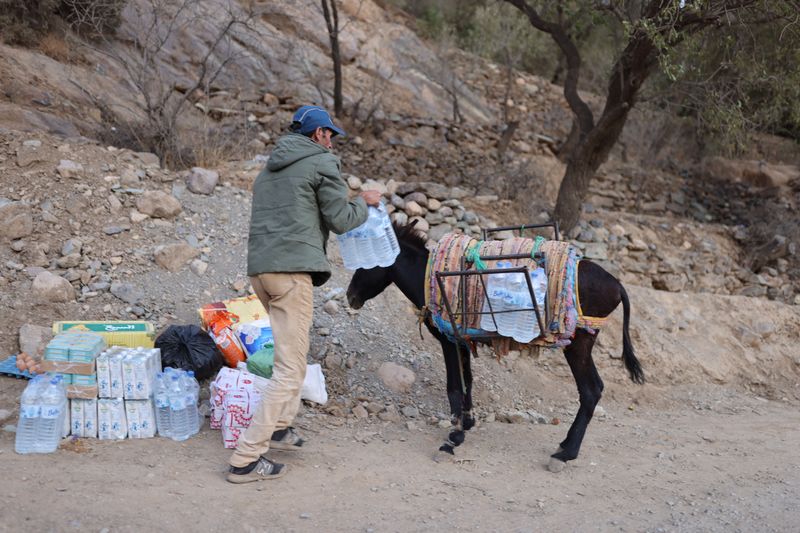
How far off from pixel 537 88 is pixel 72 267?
480 inches

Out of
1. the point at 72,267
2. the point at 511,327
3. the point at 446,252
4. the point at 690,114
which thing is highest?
the point at 690,114

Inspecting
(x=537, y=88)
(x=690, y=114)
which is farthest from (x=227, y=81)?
(x=690, y=114)

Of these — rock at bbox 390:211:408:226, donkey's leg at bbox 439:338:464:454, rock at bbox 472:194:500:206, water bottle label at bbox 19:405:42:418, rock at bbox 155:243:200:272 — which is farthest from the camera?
rock at bbox 472:194:500:206

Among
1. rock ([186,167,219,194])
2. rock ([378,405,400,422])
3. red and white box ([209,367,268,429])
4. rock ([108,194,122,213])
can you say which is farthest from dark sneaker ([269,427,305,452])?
rock ([186,167,219,194])

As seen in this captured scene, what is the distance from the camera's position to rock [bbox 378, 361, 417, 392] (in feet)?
17.9

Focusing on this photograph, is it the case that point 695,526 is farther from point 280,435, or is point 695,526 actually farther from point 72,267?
point 72,267

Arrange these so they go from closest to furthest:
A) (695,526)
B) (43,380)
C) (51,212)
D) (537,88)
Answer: (695,526) → (43,380) → (51,212) → (537,88)

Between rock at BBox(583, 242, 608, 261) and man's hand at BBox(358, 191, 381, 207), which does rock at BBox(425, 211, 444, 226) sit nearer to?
rock at BBox(583, 242, 608, 261)

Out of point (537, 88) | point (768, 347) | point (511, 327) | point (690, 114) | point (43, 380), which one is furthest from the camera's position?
point (537, 88)

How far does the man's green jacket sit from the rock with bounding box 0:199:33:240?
133 inches

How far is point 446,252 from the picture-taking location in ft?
14.0

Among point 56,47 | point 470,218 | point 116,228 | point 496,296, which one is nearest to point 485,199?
point 470,218

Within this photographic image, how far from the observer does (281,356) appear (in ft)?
12.0

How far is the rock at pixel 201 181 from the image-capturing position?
6.98 metres
